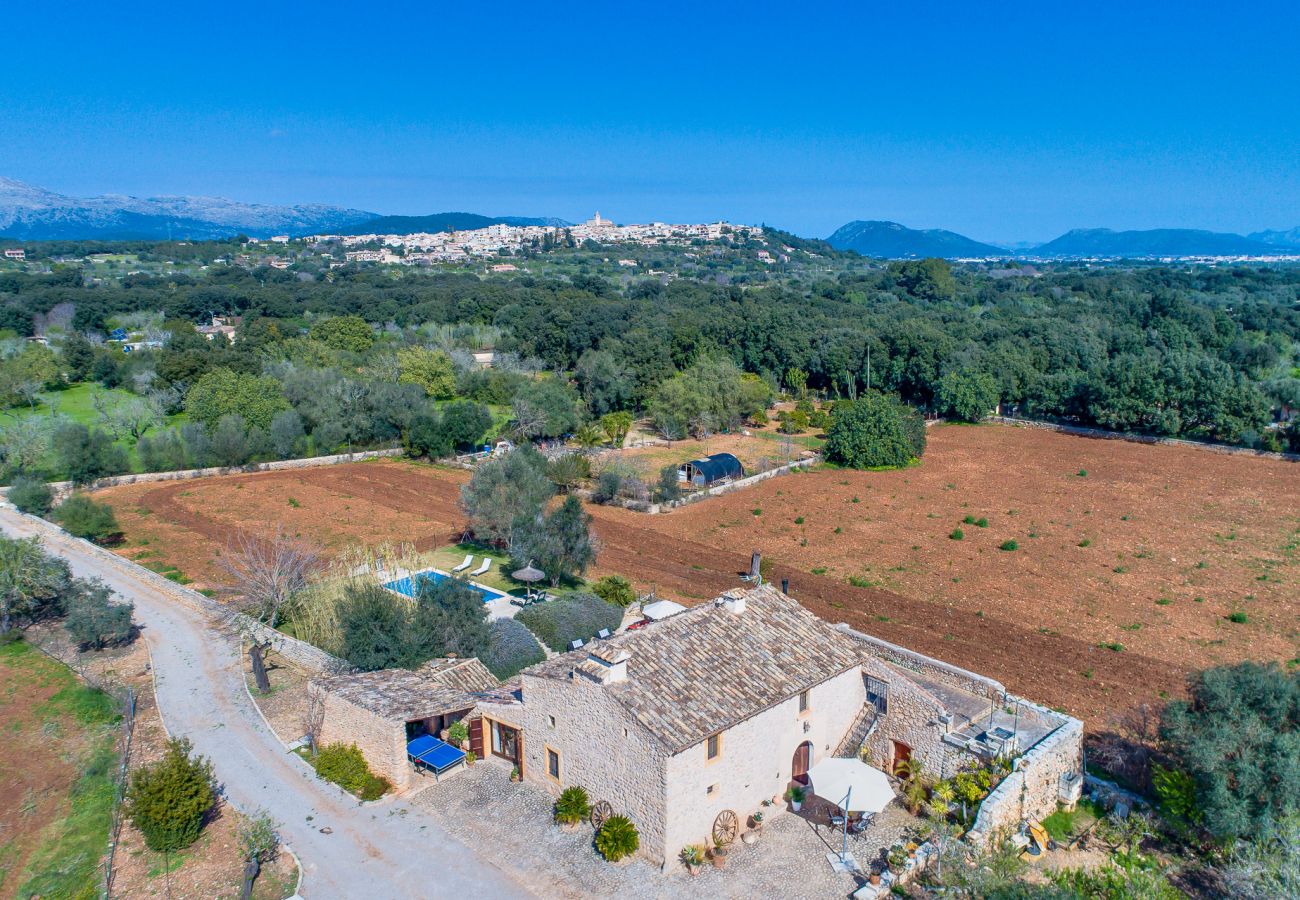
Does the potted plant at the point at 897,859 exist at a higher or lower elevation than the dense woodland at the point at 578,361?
lower

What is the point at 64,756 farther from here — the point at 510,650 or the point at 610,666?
the point at 610,666

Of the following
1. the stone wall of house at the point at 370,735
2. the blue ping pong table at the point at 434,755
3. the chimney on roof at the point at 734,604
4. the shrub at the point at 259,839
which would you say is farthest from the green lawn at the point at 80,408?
the chimney on roof at the point at 734,604

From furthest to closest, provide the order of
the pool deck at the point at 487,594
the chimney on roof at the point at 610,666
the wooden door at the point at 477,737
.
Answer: the pool deck at the point at 487,594 → the wooden door at the point at 477,737 → the chimney on roof at the point at 610,666

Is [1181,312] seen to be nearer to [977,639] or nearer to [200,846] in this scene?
[977,639]

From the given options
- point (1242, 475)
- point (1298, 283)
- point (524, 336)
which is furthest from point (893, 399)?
point (1298, 283)

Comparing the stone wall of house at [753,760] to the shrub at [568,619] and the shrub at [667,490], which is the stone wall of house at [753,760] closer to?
the shrub at [568,619]

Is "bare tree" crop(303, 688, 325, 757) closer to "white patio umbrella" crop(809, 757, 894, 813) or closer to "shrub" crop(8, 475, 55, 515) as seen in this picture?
"white patio umbrella" crop(809, 757, 894, 813)

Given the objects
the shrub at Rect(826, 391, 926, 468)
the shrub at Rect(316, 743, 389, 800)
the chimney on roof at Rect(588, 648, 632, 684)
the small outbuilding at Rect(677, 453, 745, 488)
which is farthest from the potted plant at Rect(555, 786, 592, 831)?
the shrub at Rect(826, 391, 926, 468)

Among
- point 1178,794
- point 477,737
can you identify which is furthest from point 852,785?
point 477,737
